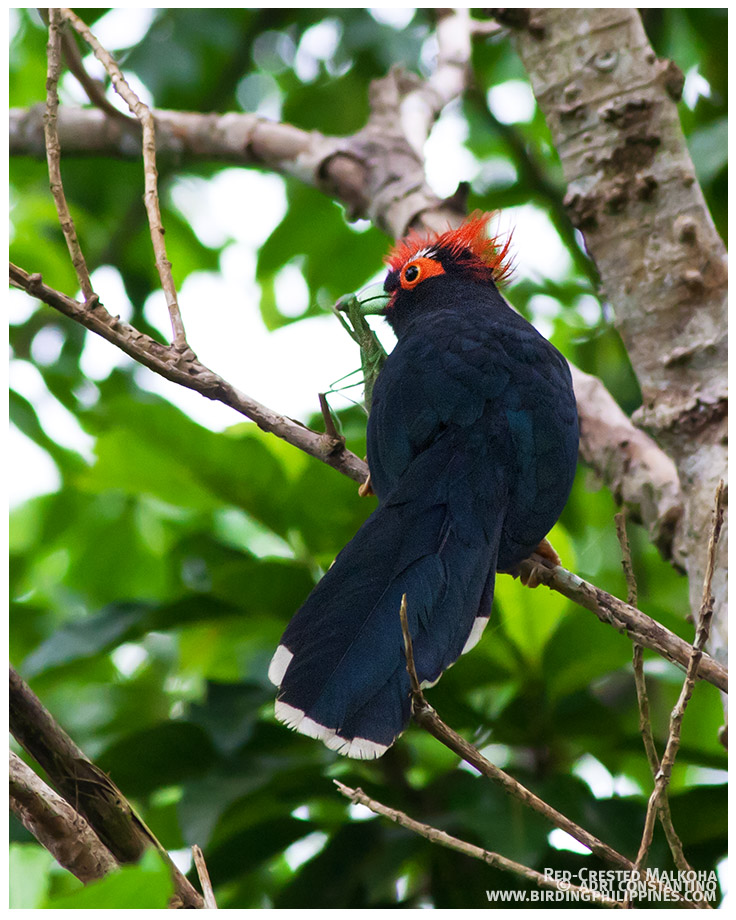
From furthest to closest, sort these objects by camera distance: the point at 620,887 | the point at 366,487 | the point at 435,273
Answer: the point at 435,273 → the point at 366,487 → the point at 620,887

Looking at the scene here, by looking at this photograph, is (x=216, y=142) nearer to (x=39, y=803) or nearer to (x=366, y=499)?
(x=366, y=499)

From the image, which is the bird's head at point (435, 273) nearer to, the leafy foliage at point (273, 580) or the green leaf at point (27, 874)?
the leafy foliage at point (273, 580)

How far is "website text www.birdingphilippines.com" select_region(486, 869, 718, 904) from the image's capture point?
1009 millimetres

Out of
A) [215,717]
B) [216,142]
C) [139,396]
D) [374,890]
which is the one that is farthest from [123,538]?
[374,890]

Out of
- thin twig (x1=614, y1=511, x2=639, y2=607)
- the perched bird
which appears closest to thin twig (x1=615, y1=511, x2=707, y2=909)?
thin twig (x1=614, y1=511, x2=639, y2=607)

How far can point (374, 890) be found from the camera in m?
1.56

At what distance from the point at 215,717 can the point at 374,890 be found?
1.39 ft

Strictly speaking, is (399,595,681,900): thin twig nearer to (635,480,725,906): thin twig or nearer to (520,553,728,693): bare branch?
(635,480,725,906): thin twig

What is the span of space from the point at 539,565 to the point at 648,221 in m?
0.81

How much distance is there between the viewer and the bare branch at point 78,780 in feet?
3.19

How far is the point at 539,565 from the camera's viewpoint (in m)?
1.27

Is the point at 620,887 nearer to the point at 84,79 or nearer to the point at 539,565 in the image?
the point at 539,565

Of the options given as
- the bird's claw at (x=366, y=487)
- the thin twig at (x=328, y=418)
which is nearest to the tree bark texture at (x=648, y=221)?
the bird's claw at (x=366, y=487)

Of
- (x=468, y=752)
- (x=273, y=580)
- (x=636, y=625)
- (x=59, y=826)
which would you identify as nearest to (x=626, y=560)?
(x=636, y=625)
